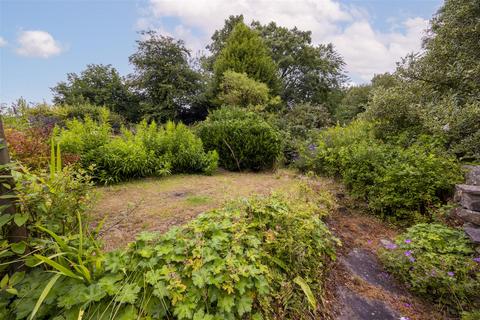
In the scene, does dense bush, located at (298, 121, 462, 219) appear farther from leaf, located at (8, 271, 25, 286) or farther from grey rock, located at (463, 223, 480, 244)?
leaf, located at (8, 271, 25, 286)

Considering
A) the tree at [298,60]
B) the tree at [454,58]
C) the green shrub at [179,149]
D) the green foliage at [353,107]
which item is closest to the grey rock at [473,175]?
the tree at [454,58]

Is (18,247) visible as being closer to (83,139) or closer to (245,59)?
(83,139)

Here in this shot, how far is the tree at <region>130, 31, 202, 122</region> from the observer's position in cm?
1147

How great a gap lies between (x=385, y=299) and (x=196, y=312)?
164 centimetres

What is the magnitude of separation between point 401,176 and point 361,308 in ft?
6.87

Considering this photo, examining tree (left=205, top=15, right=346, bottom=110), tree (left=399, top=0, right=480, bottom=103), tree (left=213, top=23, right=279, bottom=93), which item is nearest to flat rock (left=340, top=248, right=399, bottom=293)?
tree (left=399, top=0, right=480, bottom=103)

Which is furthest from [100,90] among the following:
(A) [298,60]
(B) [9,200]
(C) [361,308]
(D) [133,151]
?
(C) [361,308]

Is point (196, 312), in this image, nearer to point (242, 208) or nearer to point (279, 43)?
point (242, 208)

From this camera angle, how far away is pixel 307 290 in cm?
170

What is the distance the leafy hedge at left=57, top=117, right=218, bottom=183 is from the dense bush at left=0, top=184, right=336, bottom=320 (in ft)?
7.85

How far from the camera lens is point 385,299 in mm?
1972

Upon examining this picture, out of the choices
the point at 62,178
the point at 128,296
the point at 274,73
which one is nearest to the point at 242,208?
the point at 128,296

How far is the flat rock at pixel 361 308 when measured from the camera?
1.79 metres

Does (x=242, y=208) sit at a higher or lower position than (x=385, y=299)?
higher
